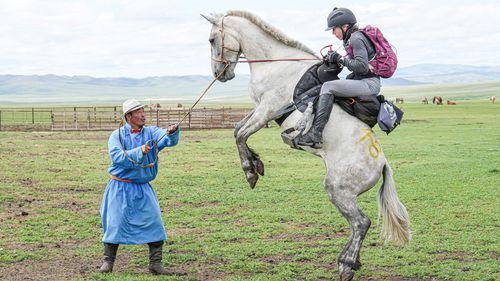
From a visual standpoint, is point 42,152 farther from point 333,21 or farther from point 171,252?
point 333,21

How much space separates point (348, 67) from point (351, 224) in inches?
61.2

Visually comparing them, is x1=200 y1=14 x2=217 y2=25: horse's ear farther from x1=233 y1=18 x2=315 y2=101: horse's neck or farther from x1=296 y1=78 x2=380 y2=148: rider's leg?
x1=296 y1=78 x2=380 y2=148: rider's leg

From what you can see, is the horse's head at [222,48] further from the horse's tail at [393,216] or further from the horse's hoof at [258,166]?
the horse's tail at [393,216]

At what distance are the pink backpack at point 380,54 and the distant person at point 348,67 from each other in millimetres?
45

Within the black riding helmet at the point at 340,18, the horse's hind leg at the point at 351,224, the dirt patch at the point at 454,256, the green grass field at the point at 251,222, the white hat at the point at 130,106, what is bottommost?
the green grass field at the point at 251,222

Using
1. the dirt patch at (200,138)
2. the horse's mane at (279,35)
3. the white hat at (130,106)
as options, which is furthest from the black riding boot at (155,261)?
the dirt patch at (200,138)

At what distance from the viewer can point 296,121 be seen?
6.45 m

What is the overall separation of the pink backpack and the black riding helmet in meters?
0.15

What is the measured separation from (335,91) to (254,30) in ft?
4.16

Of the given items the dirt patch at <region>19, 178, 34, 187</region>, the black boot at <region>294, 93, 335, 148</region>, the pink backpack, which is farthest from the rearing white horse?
the dirt patch at <region>19, 178, 34, 187</region>

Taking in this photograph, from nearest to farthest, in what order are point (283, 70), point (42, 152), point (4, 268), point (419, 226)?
point (283, 70) < point (4, 268) < point (419, 226) < point (42, 152)

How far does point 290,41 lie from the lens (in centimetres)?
683

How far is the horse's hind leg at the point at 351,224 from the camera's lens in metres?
6.31

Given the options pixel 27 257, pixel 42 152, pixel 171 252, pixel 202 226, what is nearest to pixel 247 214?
pixel 202 226
